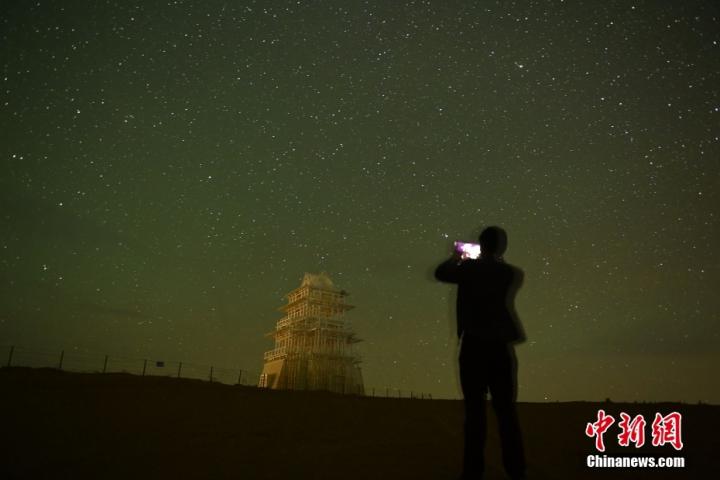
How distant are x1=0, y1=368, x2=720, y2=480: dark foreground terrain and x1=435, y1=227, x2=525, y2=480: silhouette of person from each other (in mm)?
1313

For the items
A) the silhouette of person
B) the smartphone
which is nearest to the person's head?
the smartphone

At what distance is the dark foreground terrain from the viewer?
512 centimetres

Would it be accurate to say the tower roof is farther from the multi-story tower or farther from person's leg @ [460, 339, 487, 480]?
person's leg @ [460, 339, 487, 480]

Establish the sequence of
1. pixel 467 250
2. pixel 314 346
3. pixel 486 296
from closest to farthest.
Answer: pixel 486 296, pixel 467 250, pixel 314 346

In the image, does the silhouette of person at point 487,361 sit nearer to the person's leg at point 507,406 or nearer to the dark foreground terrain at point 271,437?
the person's leg at point 507,406

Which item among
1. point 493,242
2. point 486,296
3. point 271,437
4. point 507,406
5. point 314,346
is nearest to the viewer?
point 507,406

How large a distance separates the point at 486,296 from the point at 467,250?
488 mm

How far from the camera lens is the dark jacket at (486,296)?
3.71m

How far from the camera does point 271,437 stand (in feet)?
23.7

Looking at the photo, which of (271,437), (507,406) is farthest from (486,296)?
(271,437)

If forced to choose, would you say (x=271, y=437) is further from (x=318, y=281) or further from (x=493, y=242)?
(x=318, y=281)

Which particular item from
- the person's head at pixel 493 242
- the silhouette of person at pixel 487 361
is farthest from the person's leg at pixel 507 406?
the person's head at pixel 493 242

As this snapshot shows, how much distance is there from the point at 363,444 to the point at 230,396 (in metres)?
6.70

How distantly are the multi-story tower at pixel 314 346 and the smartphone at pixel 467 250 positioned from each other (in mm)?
37807
